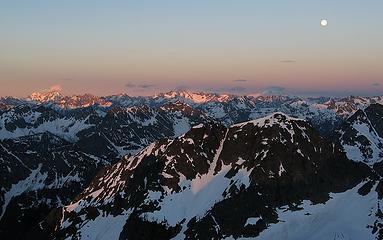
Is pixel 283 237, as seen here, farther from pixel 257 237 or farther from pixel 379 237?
pixel 379 237

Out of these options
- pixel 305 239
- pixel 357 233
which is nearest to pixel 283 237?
pixel 305 239

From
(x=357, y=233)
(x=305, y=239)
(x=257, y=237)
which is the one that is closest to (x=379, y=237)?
(x=357, y=233)

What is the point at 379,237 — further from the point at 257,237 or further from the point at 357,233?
the point at 257,237

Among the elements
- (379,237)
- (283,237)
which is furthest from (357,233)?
(283,237)

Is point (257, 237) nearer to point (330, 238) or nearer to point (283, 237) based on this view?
point (283, 237)

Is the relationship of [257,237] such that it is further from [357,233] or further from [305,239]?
[357,233]
